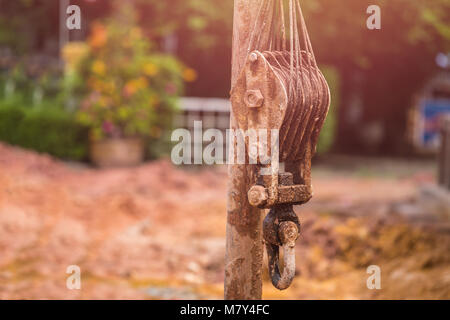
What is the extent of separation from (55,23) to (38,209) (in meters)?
10.5

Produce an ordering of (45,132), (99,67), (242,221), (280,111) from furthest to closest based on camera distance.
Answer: (45,132) < (99,67) < (242,221) < (280,111)

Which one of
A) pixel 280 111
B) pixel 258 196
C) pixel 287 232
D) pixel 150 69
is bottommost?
pixel 287 232

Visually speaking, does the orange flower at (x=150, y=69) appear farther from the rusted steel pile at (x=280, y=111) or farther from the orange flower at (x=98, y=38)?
the rusted steel pile at (x=280, y=111)

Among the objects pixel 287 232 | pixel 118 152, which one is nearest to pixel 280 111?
pixel 287 232

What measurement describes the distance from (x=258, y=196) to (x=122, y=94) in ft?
26.9

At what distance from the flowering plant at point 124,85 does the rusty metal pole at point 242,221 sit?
7.72 m

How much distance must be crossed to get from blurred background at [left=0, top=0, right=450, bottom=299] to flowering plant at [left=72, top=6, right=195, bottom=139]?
2 centimetres

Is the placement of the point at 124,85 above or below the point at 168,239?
above

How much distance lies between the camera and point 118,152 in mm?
9953

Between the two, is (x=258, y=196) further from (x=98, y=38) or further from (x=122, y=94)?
(x=98, y=38)

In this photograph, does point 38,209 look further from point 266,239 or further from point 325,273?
point 266,239

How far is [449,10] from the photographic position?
8.98m

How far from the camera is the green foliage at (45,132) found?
10109 mm
